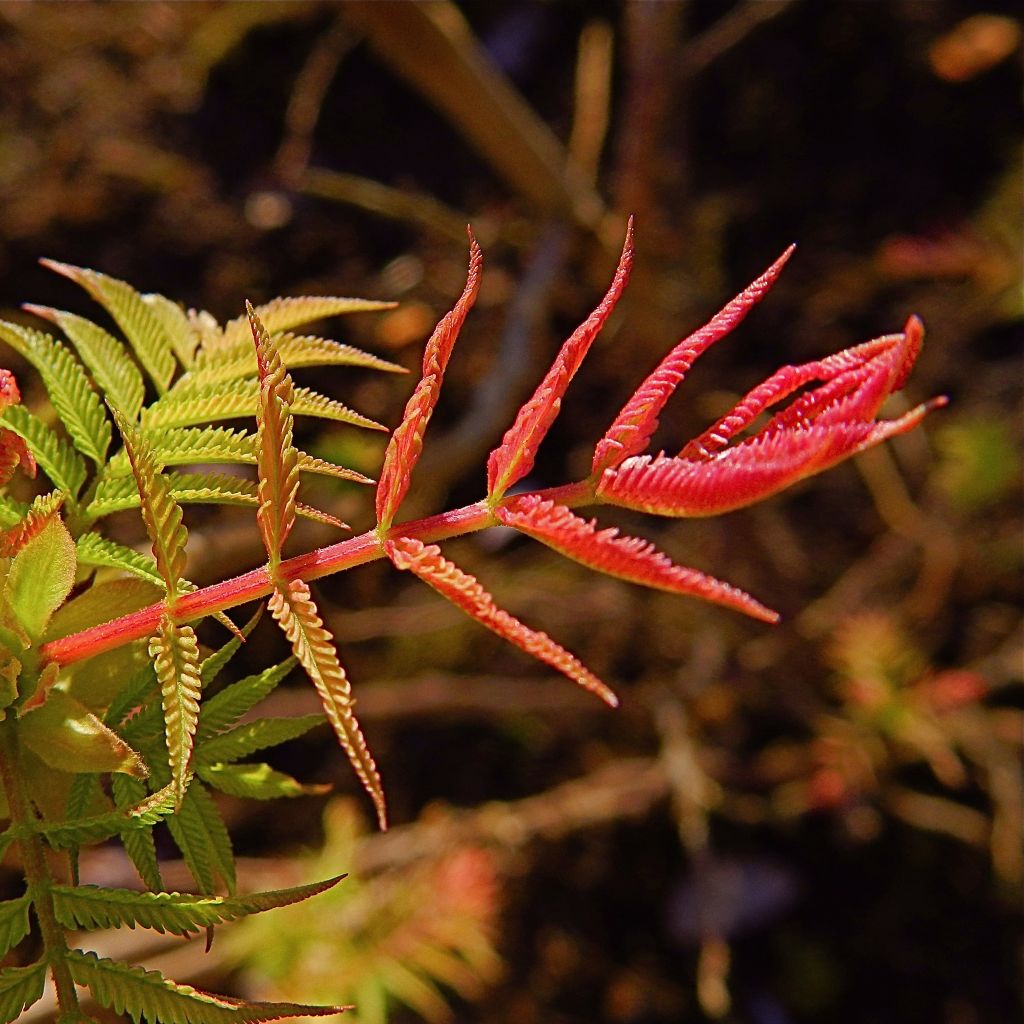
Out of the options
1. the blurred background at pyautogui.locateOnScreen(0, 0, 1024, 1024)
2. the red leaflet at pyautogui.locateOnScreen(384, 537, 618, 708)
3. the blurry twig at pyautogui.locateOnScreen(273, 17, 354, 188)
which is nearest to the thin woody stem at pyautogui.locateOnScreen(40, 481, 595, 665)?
the red leaflet at pyautogui.locateOnScreen(384, 537, 618, 708)

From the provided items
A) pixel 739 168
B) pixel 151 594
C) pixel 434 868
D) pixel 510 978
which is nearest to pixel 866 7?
pixel 739 168

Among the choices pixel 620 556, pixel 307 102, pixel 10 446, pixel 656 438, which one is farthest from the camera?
pixel 307 102

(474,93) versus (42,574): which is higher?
(474,93)

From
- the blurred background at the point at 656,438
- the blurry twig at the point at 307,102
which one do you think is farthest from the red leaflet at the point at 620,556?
the blurry twig at the point at 307,102

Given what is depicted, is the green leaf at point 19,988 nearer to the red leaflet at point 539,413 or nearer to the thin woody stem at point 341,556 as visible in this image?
the thin woody stem at point 341,556

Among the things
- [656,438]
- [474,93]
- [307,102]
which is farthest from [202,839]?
[307,102]

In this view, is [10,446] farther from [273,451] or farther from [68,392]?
[273,451]

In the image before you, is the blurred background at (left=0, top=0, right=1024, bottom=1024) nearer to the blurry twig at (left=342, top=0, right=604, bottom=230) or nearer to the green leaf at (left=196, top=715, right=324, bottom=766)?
the blurry twig at (left=342, top=0, right=604, bottom=230)

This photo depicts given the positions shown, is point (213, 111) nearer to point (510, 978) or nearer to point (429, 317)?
point (429, 317)
